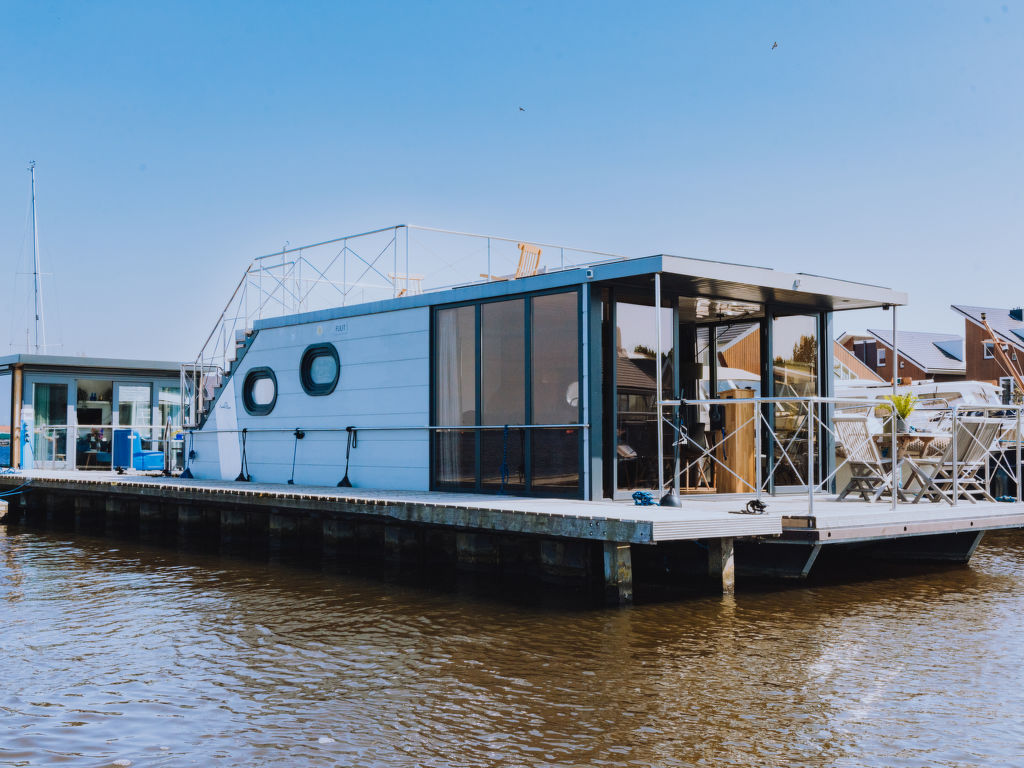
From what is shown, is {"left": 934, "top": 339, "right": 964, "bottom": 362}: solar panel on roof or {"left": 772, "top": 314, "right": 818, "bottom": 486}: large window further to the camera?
{"left": 934, "top": 339, "right": 964, "bottom": 362}: solar panel on roof

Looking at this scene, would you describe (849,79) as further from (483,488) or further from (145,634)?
(145,634)

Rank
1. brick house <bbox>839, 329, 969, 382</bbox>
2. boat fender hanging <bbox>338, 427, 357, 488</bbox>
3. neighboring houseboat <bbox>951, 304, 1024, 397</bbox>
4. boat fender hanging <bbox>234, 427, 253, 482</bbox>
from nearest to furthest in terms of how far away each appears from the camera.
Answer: boat fender hanging <bbox>338, 427, 357, 488</bbox>, boat fender hanging <bbox>234, 427, 253, 482</bbox>, neighboring houseboat <bbox>951, 304, 1024, 397</bbox>, brick house <bbox>839, 329, 969, 382</bbox>

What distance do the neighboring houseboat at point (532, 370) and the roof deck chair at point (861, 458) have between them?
983mm

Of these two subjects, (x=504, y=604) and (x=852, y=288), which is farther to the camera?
(x=852, y=288)

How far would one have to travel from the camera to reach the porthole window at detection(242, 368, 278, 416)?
14.3 m

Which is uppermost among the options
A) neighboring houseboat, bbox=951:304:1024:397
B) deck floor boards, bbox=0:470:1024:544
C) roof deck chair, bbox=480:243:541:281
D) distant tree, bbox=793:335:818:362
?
neighboring houseboat, bbox=951:304:1024:397

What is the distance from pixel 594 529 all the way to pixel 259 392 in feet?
27.2

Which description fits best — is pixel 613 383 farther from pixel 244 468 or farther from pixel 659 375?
pixel 244 468

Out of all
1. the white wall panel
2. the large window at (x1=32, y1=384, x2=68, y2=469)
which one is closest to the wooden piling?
the white wall panel

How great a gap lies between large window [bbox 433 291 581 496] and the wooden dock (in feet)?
1.50

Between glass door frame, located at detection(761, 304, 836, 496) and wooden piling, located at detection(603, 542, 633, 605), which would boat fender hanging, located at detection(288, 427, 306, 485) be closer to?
glass door frame, located at detection(761, 304, 836, 496)

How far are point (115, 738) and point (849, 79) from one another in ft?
39.3

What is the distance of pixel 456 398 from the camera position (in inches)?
448

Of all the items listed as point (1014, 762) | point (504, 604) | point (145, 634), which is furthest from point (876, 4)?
point (145, 634)
